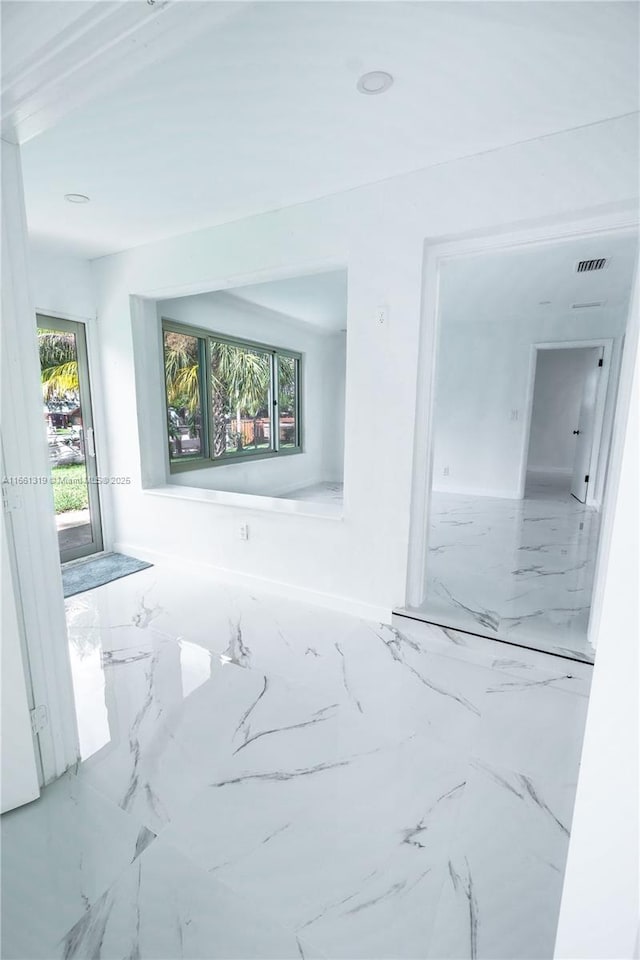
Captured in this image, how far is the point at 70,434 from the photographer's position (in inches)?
145

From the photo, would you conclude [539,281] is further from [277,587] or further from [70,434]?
[70,434]

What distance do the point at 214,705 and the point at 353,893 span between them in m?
0.95

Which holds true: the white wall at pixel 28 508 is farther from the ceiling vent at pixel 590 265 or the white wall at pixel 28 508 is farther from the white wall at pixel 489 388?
the white wall at pixel 489 388

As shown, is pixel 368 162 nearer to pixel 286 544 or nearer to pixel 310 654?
pixel 286 544

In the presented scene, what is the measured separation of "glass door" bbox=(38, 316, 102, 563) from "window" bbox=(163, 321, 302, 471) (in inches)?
27.5

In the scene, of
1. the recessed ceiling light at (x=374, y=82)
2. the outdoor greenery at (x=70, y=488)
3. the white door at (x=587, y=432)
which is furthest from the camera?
the white door at (x=587, y=432)

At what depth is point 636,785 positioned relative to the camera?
455 mm

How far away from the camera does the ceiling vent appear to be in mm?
3528

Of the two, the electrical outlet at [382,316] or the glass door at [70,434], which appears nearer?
the electrical outlet at [382,316]

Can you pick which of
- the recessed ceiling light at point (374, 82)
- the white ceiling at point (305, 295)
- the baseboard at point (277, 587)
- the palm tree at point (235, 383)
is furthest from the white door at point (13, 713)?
the palm tree at point (235, 383)

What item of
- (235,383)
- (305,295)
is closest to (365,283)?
(305,295)

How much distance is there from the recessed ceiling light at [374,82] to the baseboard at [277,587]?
2.50m

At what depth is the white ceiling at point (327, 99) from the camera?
1.34 meters

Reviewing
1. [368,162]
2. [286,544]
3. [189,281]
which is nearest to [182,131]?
[368,162]
